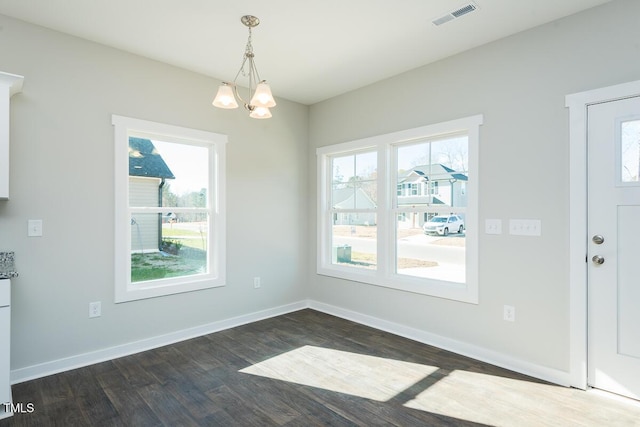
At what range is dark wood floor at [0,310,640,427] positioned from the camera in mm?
2215

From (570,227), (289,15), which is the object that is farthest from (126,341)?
(570,227)

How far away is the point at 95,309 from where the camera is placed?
3.05 meters

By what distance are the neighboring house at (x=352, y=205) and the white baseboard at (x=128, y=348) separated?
1409 millimetres

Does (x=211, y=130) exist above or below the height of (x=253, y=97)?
above

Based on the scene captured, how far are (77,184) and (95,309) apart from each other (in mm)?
1096

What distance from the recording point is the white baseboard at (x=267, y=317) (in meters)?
2.72

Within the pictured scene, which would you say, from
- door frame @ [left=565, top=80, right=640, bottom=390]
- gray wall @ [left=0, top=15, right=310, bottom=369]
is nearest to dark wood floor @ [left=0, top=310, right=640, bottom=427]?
door frame @ [left=565, top=80, right=640, bottom=390]

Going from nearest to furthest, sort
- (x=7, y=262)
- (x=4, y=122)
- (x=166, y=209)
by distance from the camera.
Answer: (x=4, y=122) → (x=7, y=262) → (x=166, y=209)

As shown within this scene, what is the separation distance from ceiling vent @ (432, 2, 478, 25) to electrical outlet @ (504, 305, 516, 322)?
237 centimetres

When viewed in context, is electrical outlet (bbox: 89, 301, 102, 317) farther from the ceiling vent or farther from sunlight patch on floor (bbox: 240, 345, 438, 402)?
the ceiling vent

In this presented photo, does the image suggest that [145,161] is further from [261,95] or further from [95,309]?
[261,95]

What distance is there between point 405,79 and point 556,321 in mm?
2634

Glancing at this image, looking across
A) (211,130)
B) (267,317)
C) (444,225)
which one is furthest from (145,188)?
(444,225)

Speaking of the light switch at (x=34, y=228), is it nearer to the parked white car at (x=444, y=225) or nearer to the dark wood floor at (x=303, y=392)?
the dark wood floor at (x=303, y=392)
